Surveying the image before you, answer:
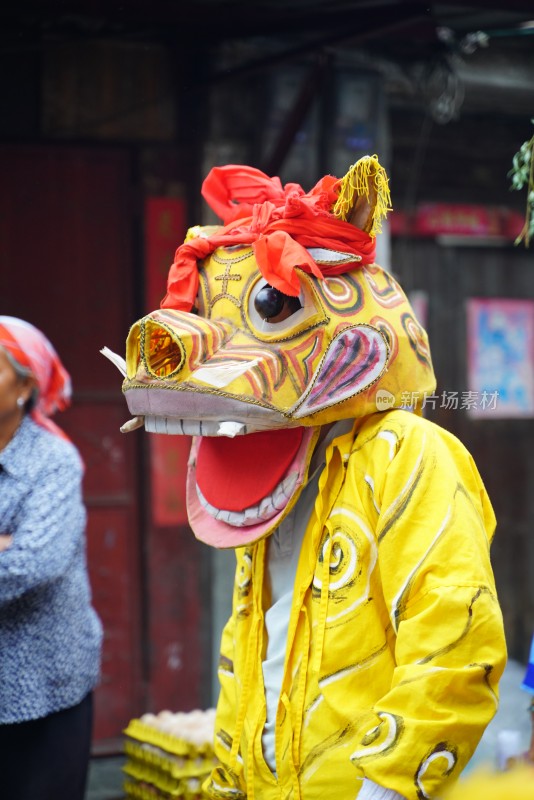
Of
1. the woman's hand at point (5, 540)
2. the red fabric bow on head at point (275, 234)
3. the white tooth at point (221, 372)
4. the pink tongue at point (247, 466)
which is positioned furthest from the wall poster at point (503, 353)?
the white tooth at point (221, 372)

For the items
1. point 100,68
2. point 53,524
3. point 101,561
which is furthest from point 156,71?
point 53,524

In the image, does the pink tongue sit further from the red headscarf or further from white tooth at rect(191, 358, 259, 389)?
the red headscarf

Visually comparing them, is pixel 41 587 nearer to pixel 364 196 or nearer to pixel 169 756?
pixel 169 756

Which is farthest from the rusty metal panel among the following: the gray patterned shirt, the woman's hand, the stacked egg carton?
the woman's hand

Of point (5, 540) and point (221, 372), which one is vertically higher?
point (221, 372)

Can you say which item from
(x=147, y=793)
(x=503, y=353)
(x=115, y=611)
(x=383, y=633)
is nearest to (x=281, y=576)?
(x=383, y=633)

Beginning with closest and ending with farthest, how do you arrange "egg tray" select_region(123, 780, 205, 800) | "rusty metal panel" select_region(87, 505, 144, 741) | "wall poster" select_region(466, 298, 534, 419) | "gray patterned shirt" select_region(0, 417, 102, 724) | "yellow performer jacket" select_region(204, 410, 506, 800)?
"yellow performer jacket" select_region(204, 410, 506, 800) < "gray patterned shirt" select_region(0, 417, 102, 724) < "egg tray" select_region(123, 780, 205, 800) < "rusty metal panel" select_region(87, 505, 144, 741) < "wall poster" select_region(466, 298, 534, 419)

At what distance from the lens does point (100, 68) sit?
4.69m

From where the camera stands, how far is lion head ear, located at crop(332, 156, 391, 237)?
6.78ft

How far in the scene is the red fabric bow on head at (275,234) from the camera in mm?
2098

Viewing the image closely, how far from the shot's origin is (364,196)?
213 centimetres

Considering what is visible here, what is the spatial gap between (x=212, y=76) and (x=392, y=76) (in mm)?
936

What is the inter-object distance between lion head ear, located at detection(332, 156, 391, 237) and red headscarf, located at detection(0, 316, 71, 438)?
136 centimetres

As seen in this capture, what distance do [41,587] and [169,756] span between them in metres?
0.95
